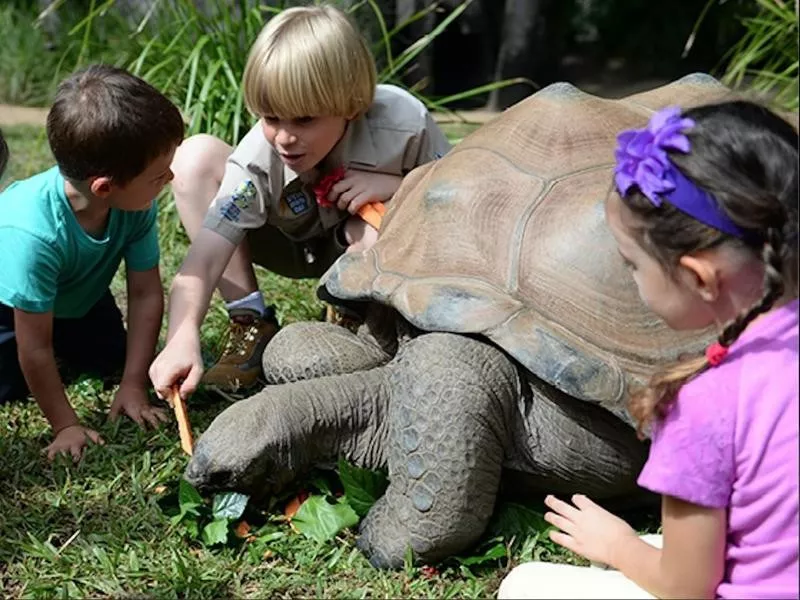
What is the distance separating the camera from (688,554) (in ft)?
6.01

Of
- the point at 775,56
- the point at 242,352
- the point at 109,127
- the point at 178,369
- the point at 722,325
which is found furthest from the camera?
the point at 775,56

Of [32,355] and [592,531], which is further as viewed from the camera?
[32,355]

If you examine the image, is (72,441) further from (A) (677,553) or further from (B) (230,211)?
(A) (677,553)

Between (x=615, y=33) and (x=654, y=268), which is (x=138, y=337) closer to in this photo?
(x=654, y=268)

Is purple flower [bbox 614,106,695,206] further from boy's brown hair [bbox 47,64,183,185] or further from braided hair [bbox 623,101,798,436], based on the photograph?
boy's brown hair [bbox 47,64,183,185]

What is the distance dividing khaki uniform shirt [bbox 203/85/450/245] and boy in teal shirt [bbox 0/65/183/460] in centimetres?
26

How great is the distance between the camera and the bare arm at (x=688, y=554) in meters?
1.80

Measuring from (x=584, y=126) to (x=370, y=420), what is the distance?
0.90 meters

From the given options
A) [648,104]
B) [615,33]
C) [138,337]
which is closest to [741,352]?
[648,104]

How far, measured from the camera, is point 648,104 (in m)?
3.11

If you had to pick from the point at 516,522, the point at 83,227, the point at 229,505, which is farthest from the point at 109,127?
the point at 516,522

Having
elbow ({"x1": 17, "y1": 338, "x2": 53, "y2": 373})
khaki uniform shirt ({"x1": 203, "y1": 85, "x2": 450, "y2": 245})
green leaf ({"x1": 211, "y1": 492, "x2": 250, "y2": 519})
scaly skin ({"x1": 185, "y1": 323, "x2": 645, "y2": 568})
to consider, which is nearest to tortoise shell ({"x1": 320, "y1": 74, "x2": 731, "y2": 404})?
scaly skin ({"x1": 185, "y1": 323, "x2": 645, "y2": 568})

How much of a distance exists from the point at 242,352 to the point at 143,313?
1.08 feet

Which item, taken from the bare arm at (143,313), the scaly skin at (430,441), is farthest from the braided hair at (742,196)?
the bare arm at (143,313)
